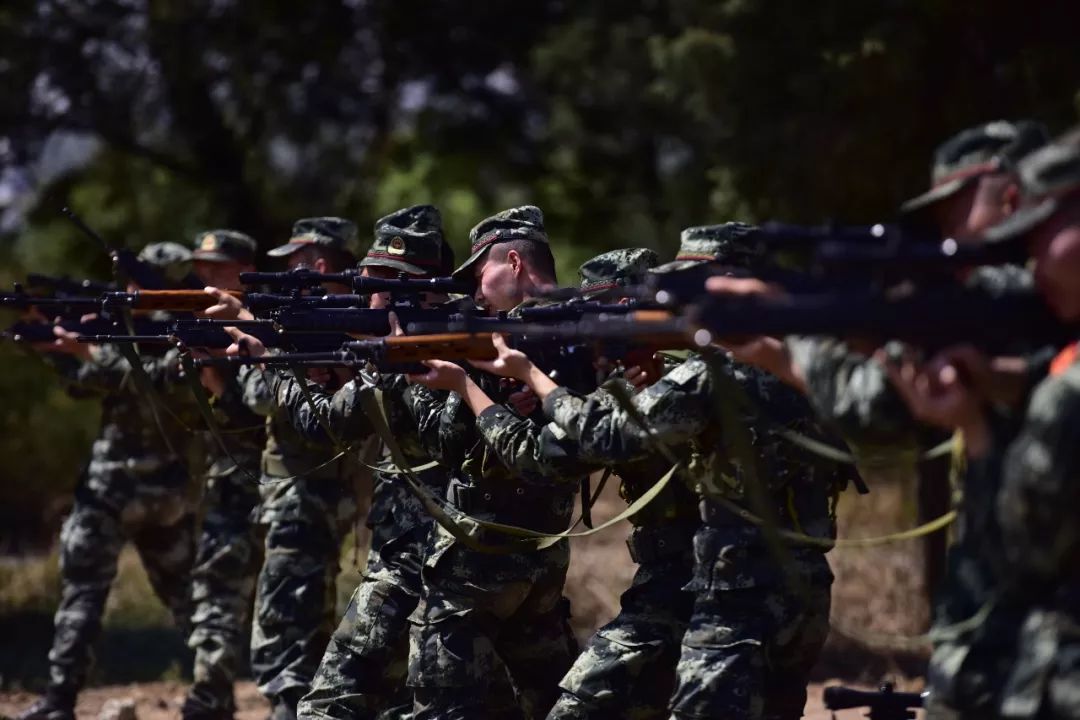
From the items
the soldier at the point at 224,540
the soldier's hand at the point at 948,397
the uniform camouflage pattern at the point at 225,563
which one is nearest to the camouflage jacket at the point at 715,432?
the soldier's hand at the point at 948,397

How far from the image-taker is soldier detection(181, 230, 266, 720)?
906 cm

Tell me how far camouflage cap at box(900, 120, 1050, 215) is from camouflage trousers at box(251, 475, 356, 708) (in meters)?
4.43

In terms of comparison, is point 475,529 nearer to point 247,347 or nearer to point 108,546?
point 247,347

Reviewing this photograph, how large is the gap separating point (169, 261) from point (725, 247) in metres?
5.00

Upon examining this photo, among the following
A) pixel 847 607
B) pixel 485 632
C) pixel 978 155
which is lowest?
pixel 847 607

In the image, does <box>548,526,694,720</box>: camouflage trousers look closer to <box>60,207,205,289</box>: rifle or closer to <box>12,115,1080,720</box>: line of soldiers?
<box>12,115,1080,720</box>: line of soldiers

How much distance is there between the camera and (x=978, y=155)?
4566mm

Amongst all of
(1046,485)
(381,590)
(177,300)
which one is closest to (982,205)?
(1046,485)

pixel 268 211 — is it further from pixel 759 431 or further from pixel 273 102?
pixel 759 431

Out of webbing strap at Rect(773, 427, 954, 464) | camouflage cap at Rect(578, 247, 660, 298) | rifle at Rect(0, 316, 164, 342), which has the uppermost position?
rifle at Rect(0, 316, 164, 342)

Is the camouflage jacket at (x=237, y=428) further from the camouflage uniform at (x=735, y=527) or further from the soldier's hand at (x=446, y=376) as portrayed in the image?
the camouflage uniform at (x=735, y=527)

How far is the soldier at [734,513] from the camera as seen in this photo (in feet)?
18.1

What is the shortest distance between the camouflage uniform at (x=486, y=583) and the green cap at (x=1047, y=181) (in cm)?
246

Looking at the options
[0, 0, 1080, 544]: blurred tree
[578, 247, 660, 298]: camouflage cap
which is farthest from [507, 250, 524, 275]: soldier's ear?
[0, 0, 1080, 544]: blurred tree
